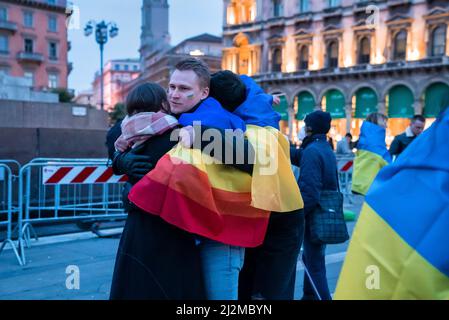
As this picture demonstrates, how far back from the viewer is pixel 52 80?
218 feet

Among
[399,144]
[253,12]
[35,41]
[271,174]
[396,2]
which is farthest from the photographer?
[35,41]

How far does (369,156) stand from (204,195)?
4283mm

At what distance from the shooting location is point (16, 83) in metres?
13.6

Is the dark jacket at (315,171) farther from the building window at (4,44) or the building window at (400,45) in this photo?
the building window at (4,44)

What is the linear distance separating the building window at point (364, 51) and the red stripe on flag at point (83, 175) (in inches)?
1476

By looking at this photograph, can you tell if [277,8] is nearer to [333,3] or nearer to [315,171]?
[333,3]

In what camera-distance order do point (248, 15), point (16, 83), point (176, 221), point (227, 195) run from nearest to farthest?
point (176, 221)
point (227, 195)
point (16, 83)
point (248, 15)

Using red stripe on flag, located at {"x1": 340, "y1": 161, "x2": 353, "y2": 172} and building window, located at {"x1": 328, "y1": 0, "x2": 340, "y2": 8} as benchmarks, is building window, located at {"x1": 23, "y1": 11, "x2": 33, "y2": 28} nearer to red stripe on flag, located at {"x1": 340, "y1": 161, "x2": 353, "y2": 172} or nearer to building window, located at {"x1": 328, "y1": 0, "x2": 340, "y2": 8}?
building window, located at {"x1": 328, "y1": 0, "x2": 340, "y2": 8}

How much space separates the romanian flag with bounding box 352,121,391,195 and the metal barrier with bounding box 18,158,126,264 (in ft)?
12.1

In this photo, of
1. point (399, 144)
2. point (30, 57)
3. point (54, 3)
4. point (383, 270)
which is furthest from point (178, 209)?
point (54, 3)
